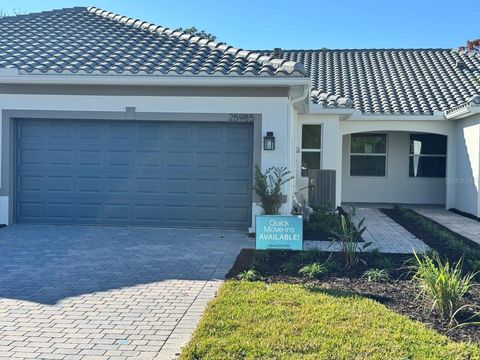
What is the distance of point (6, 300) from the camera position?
572 cm

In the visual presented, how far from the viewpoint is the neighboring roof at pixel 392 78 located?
610 inches

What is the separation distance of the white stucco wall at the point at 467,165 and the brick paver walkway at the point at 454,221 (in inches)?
18.0

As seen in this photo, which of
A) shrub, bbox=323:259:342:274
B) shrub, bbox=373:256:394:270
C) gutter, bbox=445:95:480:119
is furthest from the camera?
gutter, bbox=445:95:480:119

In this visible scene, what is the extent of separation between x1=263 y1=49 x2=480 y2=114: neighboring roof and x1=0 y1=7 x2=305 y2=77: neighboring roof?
4.22 metres

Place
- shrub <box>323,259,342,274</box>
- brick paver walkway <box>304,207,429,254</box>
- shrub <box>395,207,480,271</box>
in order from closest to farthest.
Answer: shrub <box>323,259,342,274</box> < shrub <box>395,207,480,271</box> < brick paver walkway <box>304,207,429,254</box>

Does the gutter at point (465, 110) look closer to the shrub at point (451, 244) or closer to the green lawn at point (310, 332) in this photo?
the shrub at point (451, 244)

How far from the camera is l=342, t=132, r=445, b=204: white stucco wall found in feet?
57.2

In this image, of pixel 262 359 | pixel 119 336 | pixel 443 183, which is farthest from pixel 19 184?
pixel 443 183

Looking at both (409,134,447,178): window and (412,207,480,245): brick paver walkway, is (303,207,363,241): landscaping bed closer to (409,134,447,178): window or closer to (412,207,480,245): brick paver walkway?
(412,207,480,245): brick paver walkway

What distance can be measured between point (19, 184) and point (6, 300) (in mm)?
6070

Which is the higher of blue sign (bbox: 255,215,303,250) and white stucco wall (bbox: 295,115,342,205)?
white stucco wall (bbox: 295,115,342,205)

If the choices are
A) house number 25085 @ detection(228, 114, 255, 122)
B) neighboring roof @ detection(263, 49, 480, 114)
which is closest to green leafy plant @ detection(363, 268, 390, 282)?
house number 25085 @ detection(228, 114, 255, 122)

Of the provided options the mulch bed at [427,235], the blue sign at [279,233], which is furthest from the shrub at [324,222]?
the blue sign at [279,233]

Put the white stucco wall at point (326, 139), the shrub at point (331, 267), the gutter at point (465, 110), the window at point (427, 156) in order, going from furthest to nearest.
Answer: the window at point (427, 156) → the white stucco wall at point (326, 139) → the gutter at point (465, 110) → the shrub at point (331, 267)
